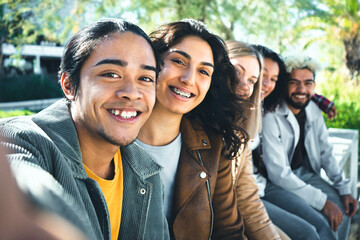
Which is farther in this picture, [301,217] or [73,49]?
[301,217]

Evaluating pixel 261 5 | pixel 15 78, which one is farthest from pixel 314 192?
pixel 15 78

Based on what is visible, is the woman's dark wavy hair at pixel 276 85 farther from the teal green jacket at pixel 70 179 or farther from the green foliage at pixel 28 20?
Answer: the green foliage at pixel 28 20

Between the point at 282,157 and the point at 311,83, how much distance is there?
3.88ft

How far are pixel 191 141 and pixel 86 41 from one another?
1242mm

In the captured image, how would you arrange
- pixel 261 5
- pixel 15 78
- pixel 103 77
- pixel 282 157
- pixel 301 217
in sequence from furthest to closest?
1. pixel 15 78
2. pixel 261 5
3. pixel 282 157
4. pixel 301 217
5. pixel 103 77

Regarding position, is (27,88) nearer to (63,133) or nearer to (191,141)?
(191,141)

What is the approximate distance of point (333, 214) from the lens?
12.1 ft

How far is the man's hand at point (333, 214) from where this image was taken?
12.0 feet

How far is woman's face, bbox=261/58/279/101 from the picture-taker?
4.04 meters

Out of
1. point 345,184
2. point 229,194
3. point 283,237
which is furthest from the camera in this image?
point 345,184

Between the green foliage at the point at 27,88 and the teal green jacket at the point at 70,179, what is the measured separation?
1670 cm

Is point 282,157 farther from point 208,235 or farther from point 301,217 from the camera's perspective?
point 208,235

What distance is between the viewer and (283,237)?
3.06m

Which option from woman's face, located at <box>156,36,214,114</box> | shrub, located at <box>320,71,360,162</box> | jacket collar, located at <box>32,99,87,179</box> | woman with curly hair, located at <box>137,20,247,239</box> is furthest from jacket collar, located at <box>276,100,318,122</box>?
shrub, located at <box>320,71,360,162</box>
